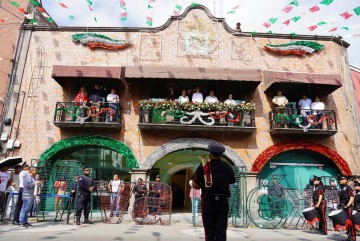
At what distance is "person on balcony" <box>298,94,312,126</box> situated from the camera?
14.0m

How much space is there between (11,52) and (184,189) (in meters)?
12.1

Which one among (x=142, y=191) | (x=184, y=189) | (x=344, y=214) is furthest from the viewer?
(x=184, y=189)

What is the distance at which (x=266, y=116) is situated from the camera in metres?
14.8

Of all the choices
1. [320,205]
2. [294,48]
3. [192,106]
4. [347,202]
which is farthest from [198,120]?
[347,202]

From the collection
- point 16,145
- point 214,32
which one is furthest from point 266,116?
point 16,145

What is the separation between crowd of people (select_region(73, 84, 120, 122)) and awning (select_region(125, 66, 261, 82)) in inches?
49.3

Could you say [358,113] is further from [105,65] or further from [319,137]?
[105,65]

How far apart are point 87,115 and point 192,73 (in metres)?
4.99

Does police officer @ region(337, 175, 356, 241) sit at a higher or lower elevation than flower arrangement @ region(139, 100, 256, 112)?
lower

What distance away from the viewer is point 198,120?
14016mm

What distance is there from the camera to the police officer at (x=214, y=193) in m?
4.67

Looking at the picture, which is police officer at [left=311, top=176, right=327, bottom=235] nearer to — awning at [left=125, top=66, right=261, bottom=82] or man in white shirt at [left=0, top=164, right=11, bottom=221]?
awning at [left=125, top=66, right=261, bottom=82]

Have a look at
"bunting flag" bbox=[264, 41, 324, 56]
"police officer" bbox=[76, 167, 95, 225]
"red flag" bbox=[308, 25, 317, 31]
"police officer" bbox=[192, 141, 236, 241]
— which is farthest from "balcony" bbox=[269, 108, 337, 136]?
"police officer" bbox=[192, 141, 236, 241]

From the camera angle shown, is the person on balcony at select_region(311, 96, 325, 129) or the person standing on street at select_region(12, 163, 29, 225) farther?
the person on balcony at select_region(311, 96, 325, 129)
